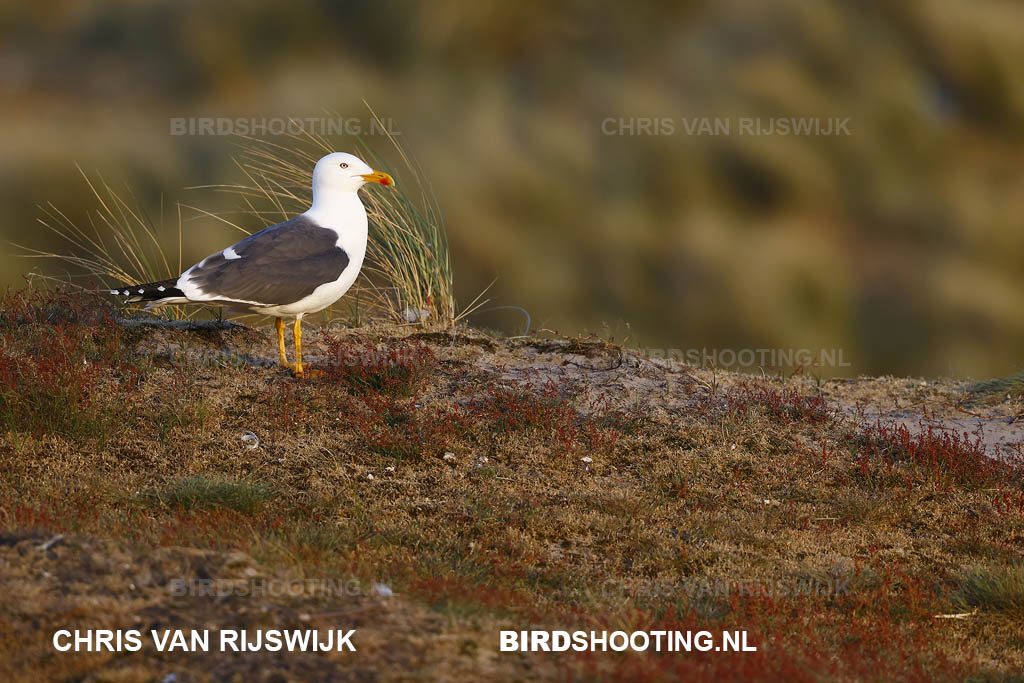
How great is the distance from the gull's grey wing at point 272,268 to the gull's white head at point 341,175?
335 mm

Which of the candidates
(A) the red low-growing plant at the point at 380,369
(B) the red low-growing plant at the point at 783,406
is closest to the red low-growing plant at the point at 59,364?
(A) the red low-growing plant at the point at 380,369

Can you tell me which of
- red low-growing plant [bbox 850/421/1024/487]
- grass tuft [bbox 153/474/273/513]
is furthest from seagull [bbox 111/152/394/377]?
red low-growing plant [bbox 850/421/1024/487]

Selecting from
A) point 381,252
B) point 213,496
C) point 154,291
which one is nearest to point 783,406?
point 381,252

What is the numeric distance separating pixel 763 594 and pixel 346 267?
10.9 ft

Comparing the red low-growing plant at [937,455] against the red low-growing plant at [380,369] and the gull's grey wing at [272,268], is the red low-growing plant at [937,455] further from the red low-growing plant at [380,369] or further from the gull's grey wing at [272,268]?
the gull's grey wing at [272,268]

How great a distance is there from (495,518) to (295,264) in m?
2.13

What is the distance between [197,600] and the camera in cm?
360

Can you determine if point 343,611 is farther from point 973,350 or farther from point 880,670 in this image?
point 973,350

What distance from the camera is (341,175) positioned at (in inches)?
264

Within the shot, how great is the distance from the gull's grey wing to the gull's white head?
0.33 metres

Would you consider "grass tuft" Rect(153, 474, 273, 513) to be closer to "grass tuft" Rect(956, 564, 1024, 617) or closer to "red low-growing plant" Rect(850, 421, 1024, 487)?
"grass tuft" Rect(956, 564, 1024, 617)

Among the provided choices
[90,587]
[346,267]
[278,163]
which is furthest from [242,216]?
[90,587]

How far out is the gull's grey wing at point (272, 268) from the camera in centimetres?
618

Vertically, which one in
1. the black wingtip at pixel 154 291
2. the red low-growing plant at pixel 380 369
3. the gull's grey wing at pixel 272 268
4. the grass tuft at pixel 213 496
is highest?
the gull's grey wing at pixel 272 268
